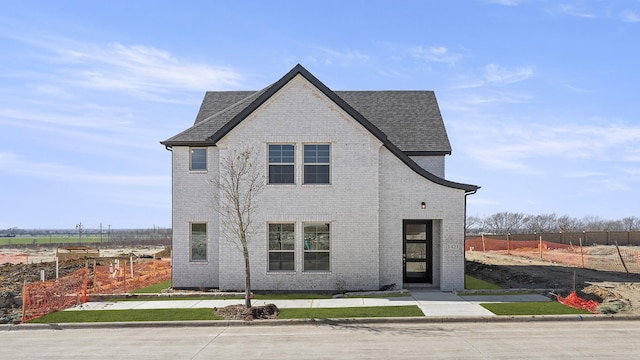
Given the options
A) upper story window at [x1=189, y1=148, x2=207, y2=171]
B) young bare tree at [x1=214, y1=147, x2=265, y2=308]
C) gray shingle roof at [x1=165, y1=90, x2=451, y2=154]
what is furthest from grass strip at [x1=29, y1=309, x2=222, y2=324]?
gray shingle roof at [x1=165, y1=90, x2=451, y2=154]

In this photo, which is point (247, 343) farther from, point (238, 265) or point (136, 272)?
point (136, 272)

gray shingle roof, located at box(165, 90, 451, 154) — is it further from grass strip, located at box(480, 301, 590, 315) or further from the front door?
grass strip, located at box(480, 301, 590, 315)

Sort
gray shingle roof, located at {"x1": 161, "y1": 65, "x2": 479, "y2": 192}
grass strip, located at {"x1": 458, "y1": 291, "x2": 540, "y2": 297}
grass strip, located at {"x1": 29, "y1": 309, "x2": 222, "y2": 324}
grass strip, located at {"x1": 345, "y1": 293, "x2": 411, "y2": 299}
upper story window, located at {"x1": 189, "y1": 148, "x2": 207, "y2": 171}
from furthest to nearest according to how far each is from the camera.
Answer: upper story window, located at {"x1": 189, "y1": 148, "x2": 207, "y2": 171}, gray shingle roof, located at {"x1": 161, "y1": 65, "x2": 479, "y2": 192}, grass strip, located at {"x1": 458, "y1": 291, "x2": 540, "y2": 297}, grass strip, located at {"x1": 345, "y1": 293, "x2": 411, "y2": 299}, grass strip, located at {"x1": 29, "y1": 309, "x2": 222, "y2": 324}

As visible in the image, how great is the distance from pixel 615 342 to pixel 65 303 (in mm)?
16154

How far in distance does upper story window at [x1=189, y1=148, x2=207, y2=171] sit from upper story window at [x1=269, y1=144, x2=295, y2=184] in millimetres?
2923

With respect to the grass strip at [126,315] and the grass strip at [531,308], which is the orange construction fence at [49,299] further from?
the grass strip at [531,308]

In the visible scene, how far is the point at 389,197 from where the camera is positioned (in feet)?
70.7

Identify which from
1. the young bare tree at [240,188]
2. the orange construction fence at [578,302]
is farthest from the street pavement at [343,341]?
the young bare tree at [240,188]

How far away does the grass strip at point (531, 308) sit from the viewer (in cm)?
1642

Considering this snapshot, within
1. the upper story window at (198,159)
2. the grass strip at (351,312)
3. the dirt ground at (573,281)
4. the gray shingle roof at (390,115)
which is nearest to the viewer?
the grass strip at (351,312)

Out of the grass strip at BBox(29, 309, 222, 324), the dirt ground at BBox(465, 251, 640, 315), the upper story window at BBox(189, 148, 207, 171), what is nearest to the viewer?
the grass strip at BBox(29, 309, 222, 324)

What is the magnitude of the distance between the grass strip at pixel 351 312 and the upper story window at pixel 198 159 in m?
7.79

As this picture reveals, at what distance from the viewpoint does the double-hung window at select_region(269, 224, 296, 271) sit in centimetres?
2134

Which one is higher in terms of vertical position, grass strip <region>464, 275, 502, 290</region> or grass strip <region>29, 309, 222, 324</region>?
grass strip <region>29, 309, 222, 324</region>
